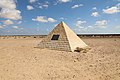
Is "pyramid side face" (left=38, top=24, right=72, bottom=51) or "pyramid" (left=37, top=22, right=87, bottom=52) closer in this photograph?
"pyramid" (left=37, top=22, right=87, bottom=52)

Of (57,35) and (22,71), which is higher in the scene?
(57,35)

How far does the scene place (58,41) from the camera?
18984 millimetres

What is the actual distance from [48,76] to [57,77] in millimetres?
467

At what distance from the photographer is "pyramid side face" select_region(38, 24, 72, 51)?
18200mm

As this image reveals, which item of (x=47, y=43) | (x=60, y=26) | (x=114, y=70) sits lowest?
(x=114, y=70)

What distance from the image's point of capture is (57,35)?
19781mm

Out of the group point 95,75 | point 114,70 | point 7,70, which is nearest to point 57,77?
point 95,75

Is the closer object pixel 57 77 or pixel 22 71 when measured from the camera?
pixel 57 77

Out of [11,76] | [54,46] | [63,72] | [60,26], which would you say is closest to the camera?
[11,76]

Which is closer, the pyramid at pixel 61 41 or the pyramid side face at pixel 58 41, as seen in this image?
the pyramid at pixel 61 41

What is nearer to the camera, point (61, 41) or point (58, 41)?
point (61, 41)

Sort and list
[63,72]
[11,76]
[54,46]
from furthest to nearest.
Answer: [54,46] < [63,72] < [11,76]

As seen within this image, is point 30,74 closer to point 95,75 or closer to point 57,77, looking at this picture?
point 57,77

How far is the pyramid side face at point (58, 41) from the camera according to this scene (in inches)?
717
